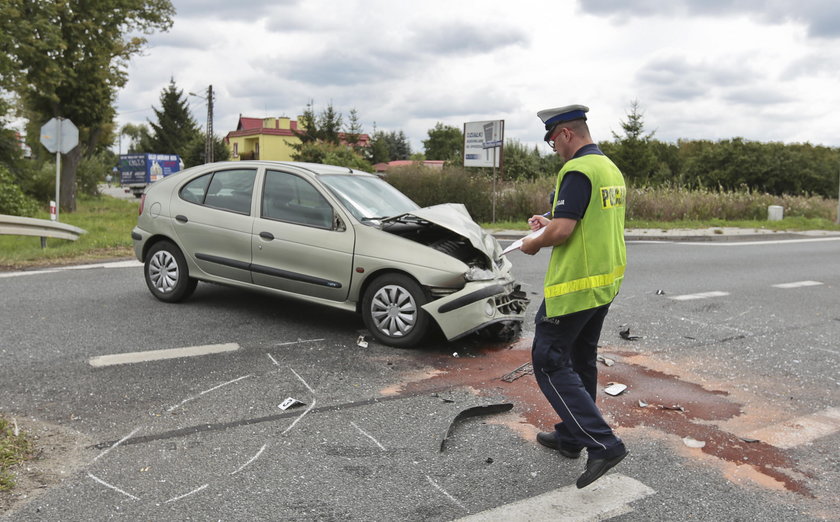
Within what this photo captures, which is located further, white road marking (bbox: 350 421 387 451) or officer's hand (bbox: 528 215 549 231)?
white road marking (bbox: 350 421 387 451)

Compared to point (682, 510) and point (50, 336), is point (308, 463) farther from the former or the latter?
point (50, 336)

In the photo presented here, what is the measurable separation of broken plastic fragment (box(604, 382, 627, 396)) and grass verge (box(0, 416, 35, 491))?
148 inches

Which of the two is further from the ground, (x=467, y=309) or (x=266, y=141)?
(x=266, y=141)

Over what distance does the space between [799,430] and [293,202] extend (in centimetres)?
463

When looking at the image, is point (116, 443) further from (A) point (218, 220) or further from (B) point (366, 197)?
(B) point (366, 197)

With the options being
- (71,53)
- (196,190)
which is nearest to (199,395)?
(196,190)

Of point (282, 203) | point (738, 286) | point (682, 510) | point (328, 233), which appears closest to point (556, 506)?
point (682, 510)

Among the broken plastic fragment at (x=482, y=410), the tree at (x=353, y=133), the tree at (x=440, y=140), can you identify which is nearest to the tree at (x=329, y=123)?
the tree at (x=353, y=133)

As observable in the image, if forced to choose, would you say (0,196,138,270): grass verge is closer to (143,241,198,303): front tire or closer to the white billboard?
(143,241,198,303): front tire

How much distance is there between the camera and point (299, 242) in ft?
21.3

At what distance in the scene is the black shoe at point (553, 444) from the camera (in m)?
3.89

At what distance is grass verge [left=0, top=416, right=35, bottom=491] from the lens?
3420 millimetres

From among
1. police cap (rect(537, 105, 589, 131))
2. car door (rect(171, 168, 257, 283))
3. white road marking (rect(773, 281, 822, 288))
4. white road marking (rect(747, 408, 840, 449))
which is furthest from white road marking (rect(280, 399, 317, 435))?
white road marking (rect(773, 281, 822, 288))

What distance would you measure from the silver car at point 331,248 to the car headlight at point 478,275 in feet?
0.04
